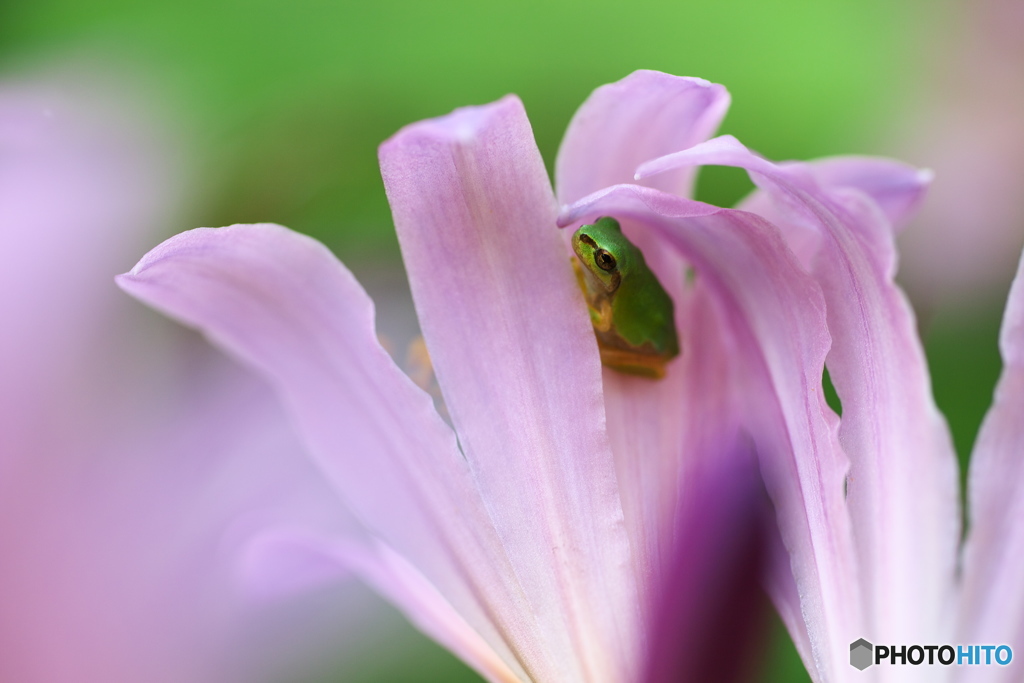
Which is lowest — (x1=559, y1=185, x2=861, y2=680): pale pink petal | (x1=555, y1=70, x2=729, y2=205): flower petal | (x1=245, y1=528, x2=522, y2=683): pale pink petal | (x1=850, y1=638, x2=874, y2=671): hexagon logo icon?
(x1=850, y1=638, x2=874, y2=671): hexagon logo icon

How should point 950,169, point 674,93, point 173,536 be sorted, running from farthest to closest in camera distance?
point 950,169
point 173,536
point 674,93

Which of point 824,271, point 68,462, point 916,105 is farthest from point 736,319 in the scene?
point 916,105

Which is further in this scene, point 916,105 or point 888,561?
point 916,105

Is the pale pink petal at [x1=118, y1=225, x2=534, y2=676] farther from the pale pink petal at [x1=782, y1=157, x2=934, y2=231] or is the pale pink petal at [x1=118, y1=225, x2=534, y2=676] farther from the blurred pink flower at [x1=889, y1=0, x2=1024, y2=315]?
the blurred pink flower at [x1=889, y1=0, x2=1024, y2=315]

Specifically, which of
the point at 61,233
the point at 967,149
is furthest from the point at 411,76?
the point at 967,149

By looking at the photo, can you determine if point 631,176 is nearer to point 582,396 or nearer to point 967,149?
point 582,396

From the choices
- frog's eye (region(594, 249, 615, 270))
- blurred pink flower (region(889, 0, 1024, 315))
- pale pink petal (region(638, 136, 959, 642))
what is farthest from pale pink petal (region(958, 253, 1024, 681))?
blurred pink flower (region(889, 0, 1024, 315))

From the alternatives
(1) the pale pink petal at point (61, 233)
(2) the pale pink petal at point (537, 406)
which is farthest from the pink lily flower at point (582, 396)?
(1) the pale pink petal at point (61, 233)

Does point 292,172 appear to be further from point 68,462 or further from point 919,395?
point 919,395
